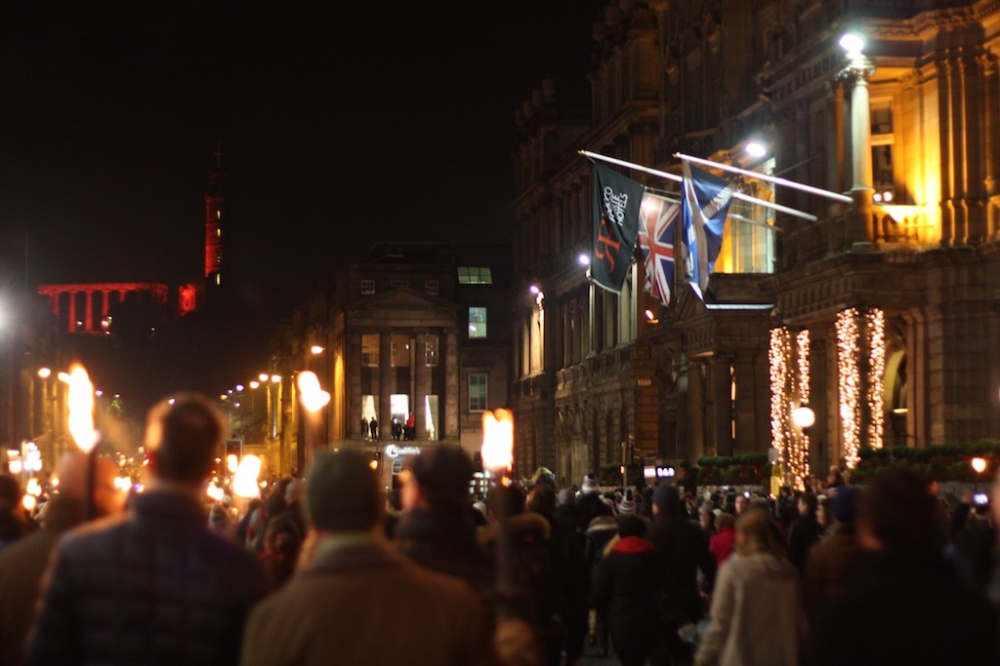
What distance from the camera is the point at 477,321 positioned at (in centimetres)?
12056

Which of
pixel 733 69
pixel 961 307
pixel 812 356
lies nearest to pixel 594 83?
pixel 733 69

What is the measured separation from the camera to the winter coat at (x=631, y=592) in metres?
14.3

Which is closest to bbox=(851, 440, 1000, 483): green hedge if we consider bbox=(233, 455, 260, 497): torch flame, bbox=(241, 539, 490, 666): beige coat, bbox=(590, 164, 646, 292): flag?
bbox=(590, 164, 646, 292): flag

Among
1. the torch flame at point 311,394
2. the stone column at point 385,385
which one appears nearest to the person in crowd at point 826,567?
the torch flame at point 311,394

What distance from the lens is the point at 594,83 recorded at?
3182 inches

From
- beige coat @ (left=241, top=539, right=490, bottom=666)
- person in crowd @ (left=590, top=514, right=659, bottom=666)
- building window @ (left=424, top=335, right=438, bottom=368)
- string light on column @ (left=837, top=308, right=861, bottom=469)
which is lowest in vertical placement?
person in crowd @ (left=590, top=514, right=659, bottom=666)

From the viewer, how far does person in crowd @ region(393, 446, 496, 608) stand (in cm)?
808

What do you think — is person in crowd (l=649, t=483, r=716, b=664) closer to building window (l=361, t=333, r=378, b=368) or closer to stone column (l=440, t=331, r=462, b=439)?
stone column (l=440, t=331, r=462, b=439)

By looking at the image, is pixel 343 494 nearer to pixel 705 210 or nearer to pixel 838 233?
pixel 705 210

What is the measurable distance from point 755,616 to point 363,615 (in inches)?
227

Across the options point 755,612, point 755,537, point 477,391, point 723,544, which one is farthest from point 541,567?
point 477,391

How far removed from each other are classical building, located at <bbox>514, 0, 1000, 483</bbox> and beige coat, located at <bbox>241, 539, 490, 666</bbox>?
3391 centimetres

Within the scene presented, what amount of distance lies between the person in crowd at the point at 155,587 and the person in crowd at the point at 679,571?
9529 mm

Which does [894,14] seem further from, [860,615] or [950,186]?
[860,615]
